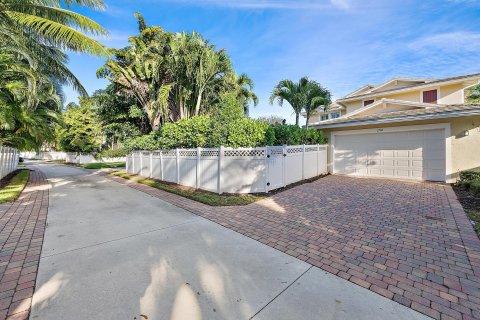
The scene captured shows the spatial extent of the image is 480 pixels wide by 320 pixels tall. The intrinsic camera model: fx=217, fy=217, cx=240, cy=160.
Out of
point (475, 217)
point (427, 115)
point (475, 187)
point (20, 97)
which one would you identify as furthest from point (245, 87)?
point (475, 217)

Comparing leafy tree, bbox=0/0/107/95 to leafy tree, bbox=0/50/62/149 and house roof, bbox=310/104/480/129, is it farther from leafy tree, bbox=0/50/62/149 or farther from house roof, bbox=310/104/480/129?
house roof, bbox=310/104/480/129

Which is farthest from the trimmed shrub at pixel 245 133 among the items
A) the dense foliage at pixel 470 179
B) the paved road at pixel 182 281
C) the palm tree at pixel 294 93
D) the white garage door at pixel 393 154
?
the palm tree at pixel 294 93

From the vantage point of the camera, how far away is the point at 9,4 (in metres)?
7.16

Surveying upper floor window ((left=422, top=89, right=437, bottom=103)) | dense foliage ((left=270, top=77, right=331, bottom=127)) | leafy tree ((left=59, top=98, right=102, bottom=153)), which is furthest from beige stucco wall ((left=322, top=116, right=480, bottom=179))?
leafy tree ((left=59, top=98, right=102, bottom=153))

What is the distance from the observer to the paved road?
7.43 feet

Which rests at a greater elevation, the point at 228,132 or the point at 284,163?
the point at 228,132

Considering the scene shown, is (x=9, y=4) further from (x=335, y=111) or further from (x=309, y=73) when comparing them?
(x=335, y=111)

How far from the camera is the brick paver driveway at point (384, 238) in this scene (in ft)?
8.73

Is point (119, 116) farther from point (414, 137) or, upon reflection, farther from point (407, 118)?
point (414, 137)

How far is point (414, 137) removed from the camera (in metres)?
10.1

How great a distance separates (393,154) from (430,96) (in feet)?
23.9

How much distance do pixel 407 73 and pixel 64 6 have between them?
22.1 m

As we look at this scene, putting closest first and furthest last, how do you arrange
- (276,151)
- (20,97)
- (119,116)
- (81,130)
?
(276,151) < (20,97) < (119,116) < (81,130)

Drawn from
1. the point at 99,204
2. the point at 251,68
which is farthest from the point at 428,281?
the point at 251,68
